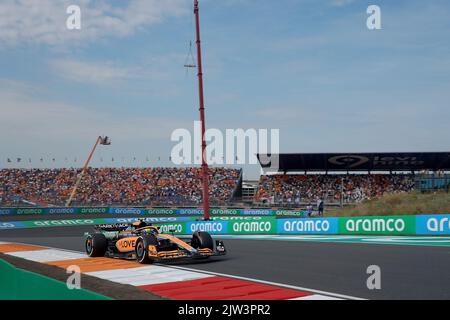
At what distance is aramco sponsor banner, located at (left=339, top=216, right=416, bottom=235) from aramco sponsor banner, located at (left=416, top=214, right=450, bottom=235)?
0.25m

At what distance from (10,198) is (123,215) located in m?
10.2

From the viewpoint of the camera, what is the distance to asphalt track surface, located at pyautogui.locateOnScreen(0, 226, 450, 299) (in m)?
7.86

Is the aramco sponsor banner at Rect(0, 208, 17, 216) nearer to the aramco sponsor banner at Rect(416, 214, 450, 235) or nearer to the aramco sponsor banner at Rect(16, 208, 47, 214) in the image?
the aramco sponsor banner at Rect(16, 208, 47, 214)

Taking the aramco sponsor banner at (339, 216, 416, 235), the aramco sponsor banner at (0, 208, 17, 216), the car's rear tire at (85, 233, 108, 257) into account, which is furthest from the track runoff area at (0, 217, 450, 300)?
the aramco sponsor banner at (0, 208, 17, 216)

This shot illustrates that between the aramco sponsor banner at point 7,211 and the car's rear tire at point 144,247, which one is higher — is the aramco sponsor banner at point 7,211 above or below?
below

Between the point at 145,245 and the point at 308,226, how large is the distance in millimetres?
12282

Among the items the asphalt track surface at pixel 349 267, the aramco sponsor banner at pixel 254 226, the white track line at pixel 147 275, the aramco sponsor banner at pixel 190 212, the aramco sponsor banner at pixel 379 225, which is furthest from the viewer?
the aramco sponsor banner at pixel 190 212

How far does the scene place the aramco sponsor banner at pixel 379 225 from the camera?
19.1 metres

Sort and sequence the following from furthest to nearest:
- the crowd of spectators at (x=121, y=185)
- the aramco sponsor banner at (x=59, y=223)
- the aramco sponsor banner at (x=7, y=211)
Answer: the crowd of spectators at (x=121, y=185) < the aramco sponsor banner at (x=7, y=211) < the aramco sponsor banner at (x=59, y=223)

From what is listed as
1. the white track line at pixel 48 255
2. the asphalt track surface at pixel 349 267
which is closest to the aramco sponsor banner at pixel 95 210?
the white track line at pixel 48 255

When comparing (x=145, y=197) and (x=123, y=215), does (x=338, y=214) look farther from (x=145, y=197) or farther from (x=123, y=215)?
(x=145, y=197)

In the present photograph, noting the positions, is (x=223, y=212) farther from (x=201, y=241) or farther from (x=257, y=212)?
(x=201, y=241)

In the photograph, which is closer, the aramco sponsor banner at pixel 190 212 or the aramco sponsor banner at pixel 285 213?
the aramco sponsor banner at pixel 285 213

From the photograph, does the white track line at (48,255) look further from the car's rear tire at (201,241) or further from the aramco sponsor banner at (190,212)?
the aramco sponsor banner at (190,212)
